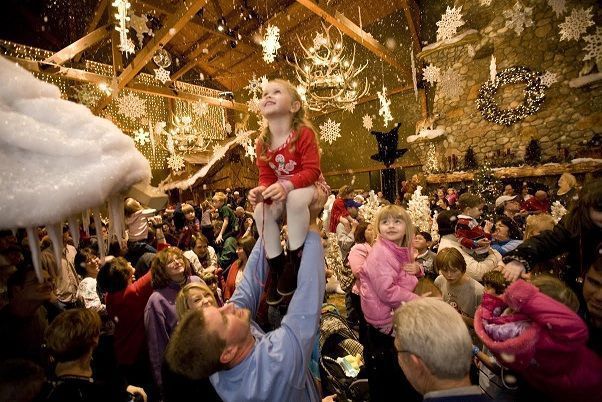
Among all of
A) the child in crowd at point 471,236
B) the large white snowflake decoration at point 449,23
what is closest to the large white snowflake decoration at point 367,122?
the large white snowflake decoration at point 449,23

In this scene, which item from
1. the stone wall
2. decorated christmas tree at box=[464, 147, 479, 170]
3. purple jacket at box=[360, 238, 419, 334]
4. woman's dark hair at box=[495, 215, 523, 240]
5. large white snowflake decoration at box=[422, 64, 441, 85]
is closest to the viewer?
purple jacket at box=[360, 238, 419, 334]

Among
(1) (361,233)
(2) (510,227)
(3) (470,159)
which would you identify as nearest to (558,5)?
(3) (470,159)

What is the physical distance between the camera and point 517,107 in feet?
28.3

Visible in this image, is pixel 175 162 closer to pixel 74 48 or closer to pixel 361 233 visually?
pixel 74 48

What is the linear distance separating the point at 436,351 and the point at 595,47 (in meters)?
9.69

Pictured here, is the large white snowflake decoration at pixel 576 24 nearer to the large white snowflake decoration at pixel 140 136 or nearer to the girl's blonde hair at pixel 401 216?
the girl's blonde hair at pixel 401 216

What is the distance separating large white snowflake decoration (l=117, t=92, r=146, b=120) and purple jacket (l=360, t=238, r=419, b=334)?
11.9m

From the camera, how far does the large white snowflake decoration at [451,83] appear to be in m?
9.62

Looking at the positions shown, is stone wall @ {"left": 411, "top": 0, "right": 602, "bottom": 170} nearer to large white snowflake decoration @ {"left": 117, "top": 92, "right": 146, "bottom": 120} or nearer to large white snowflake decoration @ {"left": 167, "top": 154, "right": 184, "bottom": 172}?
large white snowflake decoration @ {"left": 167, "top": 154, "right": 184, "bottom": 172}

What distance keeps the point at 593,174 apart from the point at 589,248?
23.0 ft

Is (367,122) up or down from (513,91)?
up

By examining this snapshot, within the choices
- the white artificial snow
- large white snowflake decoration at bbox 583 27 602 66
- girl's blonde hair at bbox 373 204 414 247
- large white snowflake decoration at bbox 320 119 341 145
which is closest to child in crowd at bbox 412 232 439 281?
girl's blonde hair at bbox 373 204 414 247

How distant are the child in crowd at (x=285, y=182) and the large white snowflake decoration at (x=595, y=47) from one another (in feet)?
29.9

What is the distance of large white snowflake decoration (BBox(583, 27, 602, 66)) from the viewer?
7.18m
